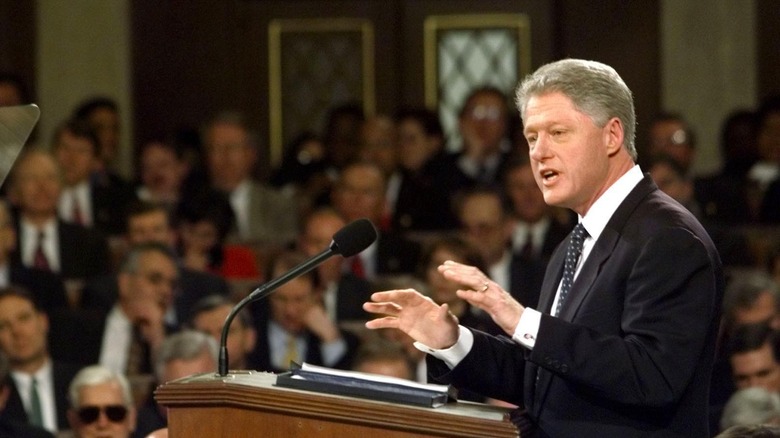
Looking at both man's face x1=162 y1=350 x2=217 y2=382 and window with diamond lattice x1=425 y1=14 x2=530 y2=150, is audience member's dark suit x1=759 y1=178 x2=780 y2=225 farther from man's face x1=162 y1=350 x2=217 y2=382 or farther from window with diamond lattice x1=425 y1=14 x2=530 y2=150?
man's face x1=162 y1=350 x2=217 y2=382

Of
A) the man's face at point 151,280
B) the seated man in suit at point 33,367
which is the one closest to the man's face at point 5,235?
the man's face at point 151,280

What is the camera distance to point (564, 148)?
106 inches

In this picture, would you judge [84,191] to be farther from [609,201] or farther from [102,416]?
[609,201]

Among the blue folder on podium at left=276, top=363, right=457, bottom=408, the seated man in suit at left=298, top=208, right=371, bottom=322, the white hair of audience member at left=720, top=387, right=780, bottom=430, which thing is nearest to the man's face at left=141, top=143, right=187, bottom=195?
the seated man in suit at left=298, top=208, right=371, bottom=322

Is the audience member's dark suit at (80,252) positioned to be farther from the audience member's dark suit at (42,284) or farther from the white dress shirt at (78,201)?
the white dress shirt at (78,201)

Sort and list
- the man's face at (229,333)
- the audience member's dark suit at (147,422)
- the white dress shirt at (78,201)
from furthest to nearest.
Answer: the white dress shirt at (78,201) → the man's face at (229,333) → the audience member's dark suit at (147,422)

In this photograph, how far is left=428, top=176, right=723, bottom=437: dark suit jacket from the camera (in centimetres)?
251

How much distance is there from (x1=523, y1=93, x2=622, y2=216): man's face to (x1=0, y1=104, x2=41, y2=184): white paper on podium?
2.90 feet

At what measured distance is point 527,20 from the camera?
10.0m

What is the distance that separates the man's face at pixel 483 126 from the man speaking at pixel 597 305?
5.34 metres

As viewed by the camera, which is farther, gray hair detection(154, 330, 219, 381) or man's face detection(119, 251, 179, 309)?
man's face detection(119, 251, 179, 309)

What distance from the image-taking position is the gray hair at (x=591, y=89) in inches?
106

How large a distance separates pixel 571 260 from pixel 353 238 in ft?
1.40

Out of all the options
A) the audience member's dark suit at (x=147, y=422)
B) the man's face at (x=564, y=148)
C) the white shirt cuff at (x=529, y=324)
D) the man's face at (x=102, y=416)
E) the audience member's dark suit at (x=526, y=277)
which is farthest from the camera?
the audience member's dark suit at (x=526, y=277)
